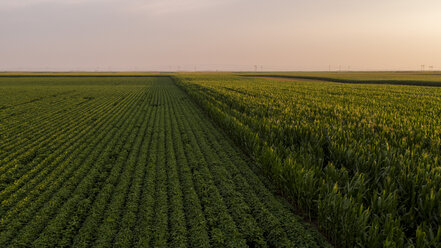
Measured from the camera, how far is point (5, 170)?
7.48 m

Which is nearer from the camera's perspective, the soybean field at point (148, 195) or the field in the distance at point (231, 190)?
the field in the distance at point (231, 190)

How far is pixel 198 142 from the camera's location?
10.9 meters

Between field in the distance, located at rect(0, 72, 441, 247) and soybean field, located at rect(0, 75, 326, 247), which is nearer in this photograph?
field in the distance, located at rect(0, 72, 441, 247)

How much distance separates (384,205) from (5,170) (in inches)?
420

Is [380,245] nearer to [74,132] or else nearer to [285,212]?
[285,212]

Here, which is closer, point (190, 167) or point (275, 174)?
point (275, 174)

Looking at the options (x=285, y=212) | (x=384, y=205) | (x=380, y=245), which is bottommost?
(x=285, y=212)

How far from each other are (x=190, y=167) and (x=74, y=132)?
827 cm

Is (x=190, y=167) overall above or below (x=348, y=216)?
below

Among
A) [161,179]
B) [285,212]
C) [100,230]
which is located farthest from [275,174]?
[100,230]

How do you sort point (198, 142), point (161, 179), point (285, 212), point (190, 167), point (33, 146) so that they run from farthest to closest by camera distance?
point (198, 142) → point (33, 146) → point (190, 167) → point (161, 179) → point (285, 212)

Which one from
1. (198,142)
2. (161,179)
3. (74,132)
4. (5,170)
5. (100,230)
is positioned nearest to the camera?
(100,230)

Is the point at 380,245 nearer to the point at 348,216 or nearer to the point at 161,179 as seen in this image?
the point at 348,216

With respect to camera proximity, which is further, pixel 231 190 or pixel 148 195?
pixel 231 190
